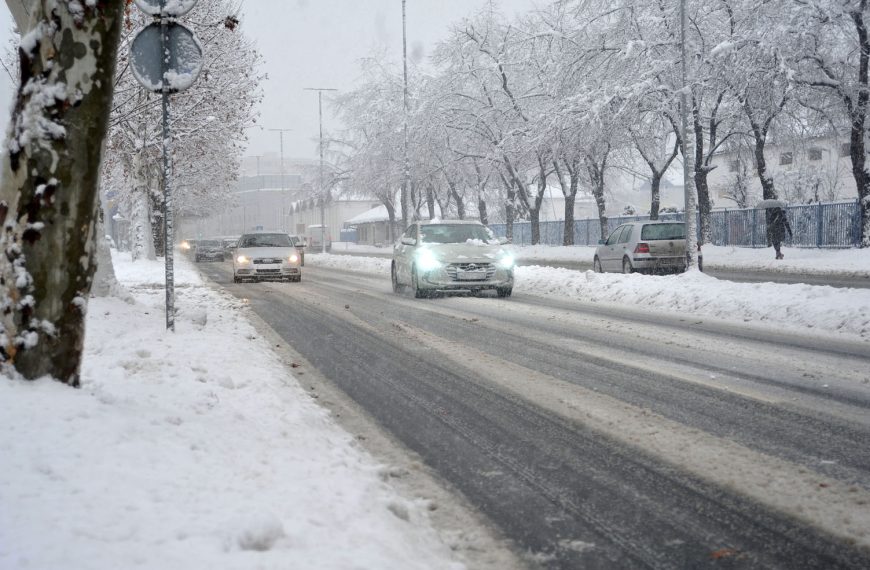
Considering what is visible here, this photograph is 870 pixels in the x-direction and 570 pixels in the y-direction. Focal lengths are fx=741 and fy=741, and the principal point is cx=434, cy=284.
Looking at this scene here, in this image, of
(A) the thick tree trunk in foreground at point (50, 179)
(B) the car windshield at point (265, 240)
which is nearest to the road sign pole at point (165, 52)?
(A) the thick tree trunk in foreground at point (50, 179)

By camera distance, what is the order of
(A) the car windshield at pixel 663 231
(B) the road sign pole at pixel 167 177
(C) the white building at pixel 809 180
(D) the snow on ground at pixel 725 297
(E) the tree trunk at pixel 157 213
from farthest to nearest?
(C) the white building at pixel 809 180
(E) the tree trunk at pixel 157 213
(A) the car windshield at pixel 663 231
(D) the snow on ground at pixel 725 297
(B) the road sign pole at pixel 167 177

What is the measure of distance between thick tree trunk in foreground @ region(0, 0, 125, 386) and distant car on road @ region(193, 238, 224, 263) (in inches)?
1761

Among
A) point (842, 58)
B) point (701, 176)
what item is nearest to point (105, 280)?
point (842, 58)

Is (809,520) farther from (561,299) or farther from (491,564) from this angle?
(561,299)

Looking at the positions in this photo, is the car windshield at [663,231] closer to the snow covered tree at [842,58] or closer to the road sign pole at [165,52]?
the snow covered tree at [842,58]

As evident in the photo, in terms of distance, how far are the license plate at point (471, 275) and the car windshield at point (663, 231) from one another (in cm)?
569

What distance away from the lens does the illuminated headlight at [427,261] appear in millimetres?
15500

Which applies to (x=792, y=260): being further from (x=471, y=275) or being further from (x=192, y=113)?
(x=192, y=113)

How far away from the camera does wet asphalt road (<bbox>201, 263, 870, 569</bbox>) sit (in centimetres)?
325

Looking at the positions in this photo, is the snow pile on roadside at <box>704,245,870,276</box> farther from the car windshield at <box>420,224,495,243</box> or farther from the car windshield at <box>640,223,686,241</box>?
the car windshield at <box>420,224,495,243</box>

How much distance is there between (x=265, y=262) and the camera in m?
22.1

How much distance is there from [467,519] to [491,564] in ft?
1.55

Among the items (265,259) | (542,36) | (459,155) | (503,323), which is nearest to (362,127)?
(459,155)

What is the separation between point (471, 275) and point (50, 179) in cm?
1176
